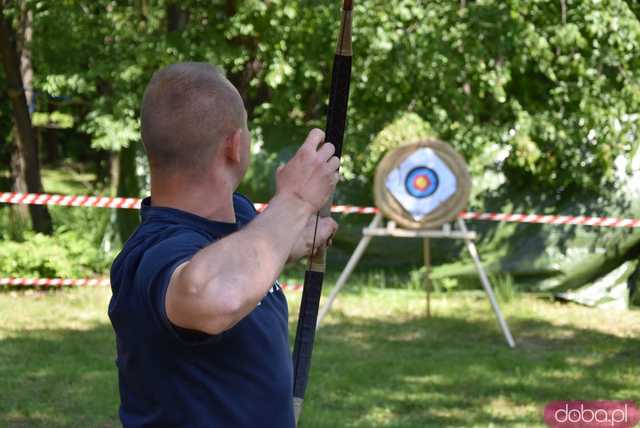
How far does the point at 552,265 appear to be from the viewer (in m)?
9.49

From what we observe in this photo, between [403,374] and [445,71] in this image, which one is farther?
[445,71]

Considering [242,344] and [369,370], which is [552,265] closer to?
[369,370]

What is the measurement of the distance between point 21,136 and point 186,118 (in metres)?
9.28

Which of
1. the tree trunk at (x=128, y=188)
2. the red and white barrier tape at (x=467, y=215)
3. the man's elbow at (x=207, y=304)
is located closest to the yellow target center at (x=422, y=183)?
the red and white barrier tape at (x=467, y=215)

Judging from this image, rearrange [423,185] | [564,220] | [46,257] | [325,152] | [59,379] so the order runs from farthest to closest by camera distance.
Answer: [46,257]
[564,220]
[423,185]
[59,379]
[325,152]

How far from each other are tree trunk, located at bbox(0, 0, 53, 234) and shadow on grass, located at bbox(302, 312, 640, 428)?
12.1 ft

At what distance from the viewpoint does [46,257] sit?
9.44 m

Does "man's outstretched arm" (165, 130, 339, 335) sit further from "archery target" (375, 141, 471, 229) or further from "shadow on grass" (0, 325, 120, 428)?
"archery target" (375, 141, 471, 229)

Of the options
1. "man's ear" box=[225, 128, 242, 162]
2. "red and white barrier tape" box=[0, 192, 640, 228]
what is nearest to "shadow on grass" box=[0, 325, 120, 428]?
"red and white barrier tape" box=[0, 192, 640, 228]

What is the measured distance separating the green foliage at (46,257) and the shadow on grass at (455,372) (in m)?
2.65

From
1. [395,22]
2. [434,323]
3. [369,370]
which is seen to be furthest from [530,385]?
[395,22]

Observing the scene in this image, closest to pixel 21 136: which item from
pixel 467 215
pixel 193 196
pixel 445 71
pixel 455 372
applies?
pixel 445 71

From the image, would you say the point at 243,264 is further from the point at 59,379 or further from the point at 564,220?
the point at 564,220
